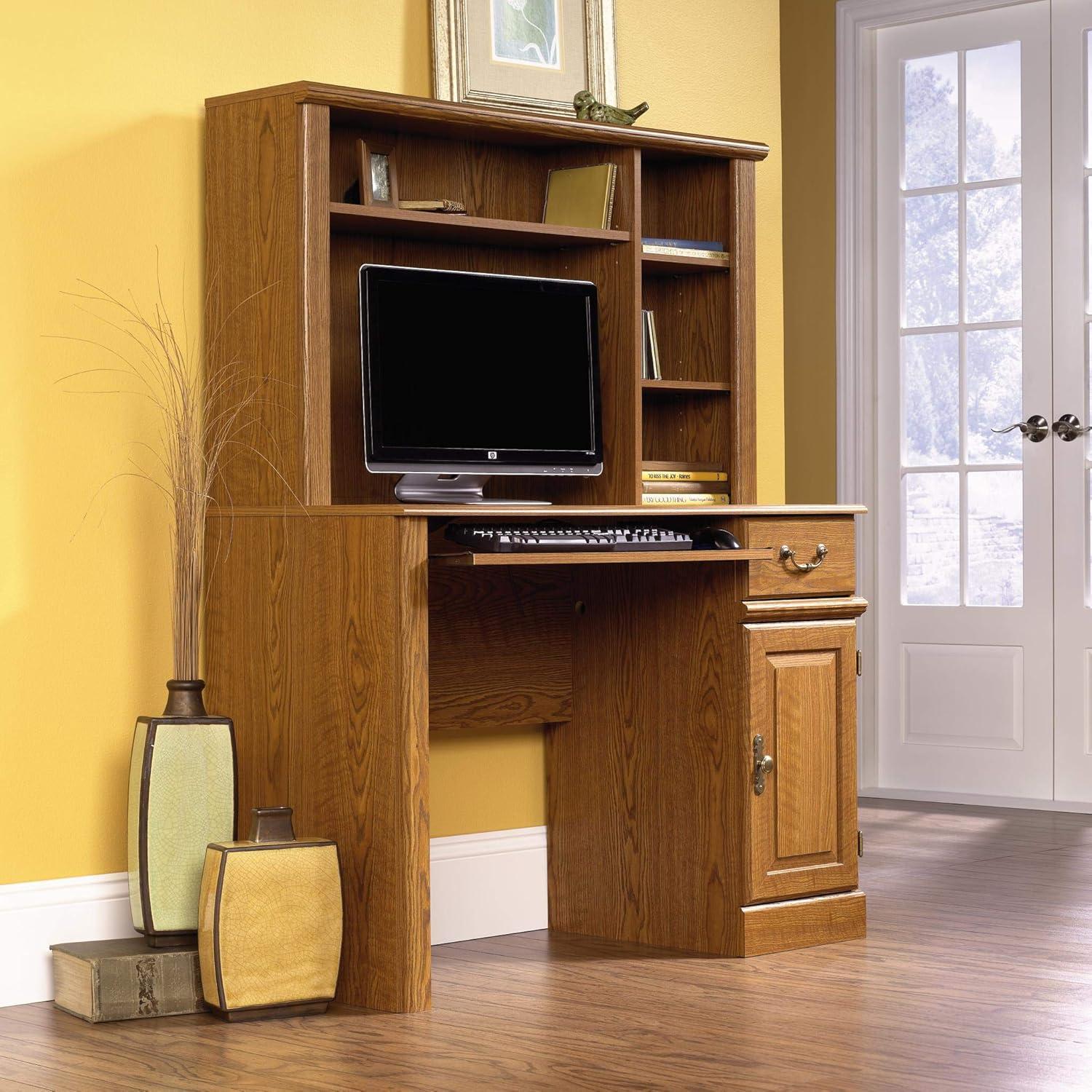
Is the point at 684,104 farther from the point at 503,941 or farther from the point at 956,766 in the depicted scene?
the point at 956,766

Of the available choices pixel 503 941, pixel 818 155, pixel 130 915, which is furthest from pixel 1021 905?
pixel 818 155

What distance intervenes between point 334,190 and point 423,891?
1366 millimetres

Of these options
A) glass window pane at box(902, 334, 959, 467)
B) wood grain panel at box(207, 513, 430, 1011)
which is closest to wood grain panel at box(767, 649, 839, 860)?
wood grain panel at box(207, 513, 430, 1011)

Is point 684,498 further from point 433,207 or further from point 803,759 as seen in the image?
point 433,207

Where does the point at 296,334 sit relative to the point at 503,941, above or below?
above

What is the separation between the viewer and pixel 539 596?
3.72 m

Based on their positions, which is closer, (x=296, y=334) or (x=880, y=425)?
(x=296, y=334)

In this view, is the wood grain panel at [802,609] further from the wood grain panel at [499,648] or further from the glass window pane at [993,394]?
the glass window pane at [993,394]

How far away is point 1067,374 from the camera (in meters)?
5.29

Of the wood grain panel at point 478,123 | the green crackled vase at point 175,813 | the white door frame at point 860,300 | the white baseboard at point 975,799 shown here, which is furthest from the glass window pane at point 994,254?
the green crackled vase at point 175,813

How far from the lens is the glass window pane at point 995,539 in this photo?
538cm

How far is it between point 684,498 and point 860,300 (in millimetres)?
2148

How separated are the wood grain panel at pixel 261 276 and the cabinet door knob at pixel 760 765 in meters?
1.00

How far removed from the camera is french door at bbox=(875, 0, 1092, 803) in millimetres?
5297
